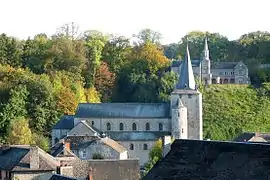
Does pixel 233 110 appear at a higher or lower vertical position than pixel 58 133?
higher

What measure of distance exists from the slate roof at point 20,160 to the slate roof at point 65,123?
29914 mm

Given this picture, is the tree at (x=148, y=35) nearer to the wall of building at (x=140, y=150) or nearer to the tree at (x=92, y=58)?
the tree at (x=92, y=58)

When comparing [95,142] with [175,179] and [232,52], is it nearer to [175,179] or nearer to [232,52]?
[175,179]

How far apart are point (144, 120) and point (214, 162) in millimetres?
54228

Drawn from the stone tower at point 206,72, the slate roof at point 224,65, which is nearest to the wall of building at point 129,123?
the stone tower at point 206,72

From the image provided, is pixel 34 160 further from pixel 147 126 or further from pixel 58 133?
pixel 147 126

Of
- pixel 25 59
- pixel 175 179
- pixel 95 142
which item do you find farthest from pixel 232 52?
pixel 175 179

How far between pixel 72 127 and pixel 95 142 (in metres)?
10.6

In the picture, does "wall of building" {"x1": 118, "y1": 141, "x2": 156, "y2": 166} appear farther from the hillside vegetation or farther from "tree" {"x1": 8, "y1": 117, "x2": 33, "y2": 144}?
the hillside vegetation

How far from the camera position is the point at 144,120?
75125 millimetres

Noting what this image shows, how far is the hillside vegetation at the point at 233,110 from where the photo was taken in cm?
8425

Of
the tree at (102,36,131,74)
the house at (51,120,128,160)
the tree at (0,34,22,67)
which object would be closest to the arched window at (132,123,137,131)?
the house at (51,120,128,160)

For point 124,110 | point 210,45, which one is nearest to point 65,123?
point 124,110

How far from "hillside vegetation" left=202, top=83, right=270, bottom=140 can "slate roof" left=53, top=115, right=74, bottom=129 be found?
15898 mm
